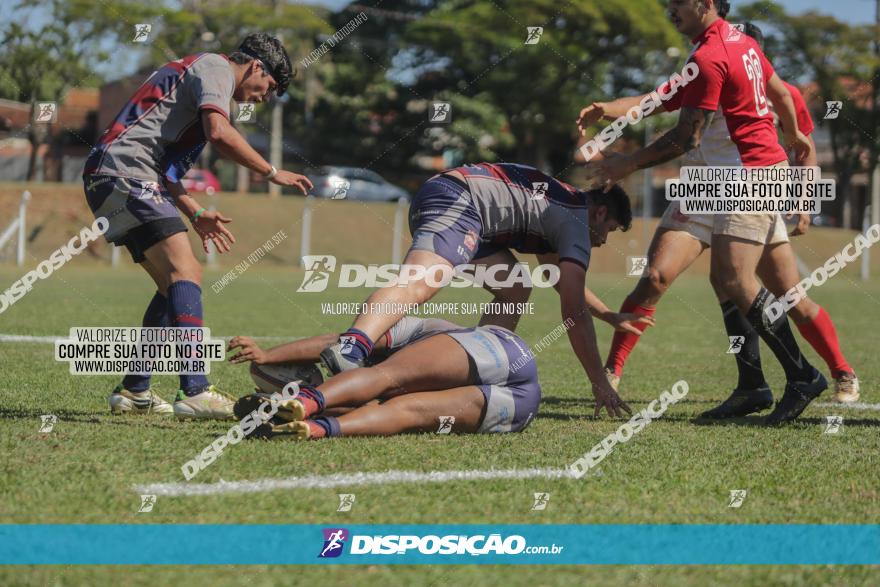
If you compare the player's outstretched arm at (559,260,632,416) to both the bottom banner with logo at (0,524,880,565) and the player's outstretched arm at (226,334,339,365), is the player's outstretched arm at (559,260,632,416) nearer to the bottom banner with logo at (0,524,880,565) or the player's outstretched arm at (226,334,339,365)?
the player's outstretched arm at (226,334,339,365)

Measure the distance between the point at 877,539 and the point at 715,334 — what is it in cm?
869

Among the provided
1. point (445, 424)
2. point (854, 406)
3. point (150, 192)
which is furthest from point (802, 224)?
point (150, 192)

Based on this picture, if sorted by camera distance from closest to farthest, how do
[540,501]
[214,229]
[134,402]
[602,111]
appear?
[540,501]
[214,229]
[134,402]
[602,111]

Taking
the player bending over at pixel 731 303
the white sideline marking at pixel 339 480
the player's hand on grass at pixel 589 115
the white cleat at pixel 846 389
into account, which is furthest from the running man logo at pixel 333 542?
the white cleat at pixel 846 389

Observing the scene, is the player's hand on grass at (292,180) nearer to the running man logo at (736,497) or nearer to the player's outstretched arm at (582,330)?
the player's outstretched arm at (582,330)

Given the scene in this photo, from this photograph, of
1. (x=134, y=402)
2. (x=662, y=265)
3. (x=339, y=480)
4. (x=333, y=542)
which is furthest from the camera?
(x=662, y=265)

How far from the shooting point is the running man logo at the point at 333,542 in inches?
120

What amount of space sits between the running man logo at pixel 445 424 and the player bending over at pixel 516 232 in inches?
19.5

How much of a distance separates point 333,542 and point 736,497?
1.58 meters

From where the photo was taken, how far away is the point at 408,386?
4.84 m

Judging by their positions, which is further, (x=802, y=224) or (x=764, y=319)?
(x=802, y=224)

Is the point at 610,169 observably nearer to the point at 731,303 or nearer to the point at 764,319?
the point at 764,319

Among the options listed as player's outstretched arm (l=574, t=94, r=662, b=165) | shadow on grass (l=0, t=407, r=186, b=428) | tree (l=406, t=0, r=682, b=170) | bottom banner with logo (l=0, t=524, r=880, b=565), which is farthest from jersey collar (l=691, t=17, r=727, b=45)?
tree (l=406, t=0, r=682, b=170)

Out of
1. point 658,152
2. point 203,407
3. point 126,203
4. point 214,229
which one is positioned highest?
point 658,152
